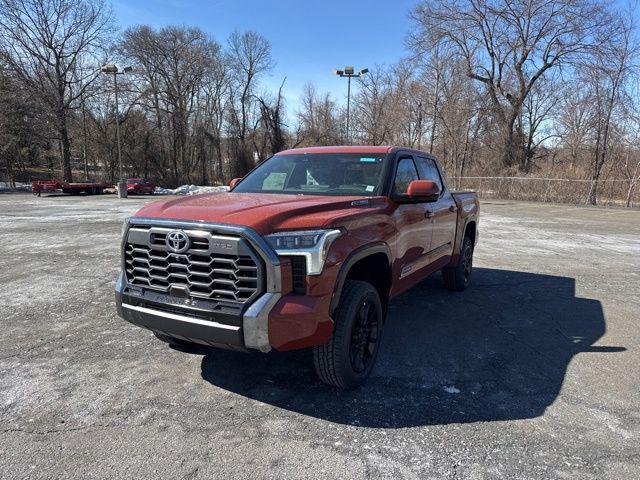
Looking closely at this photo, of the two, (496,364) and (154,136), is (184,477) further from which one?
(154,136)

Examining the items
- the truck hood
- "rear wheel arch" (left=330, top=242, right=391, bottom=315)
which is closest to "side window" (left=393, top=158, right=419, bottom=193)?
the truck hood

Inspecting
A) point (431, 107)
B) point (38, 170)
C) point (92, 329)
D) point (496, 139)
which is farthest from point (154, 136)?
point (92, 329)

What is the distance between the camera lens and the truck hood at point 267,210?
10.2ft

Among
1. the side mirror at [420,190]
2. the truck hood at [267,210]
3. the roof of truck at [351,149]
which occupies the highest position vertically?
the roof of truck at [351,149]

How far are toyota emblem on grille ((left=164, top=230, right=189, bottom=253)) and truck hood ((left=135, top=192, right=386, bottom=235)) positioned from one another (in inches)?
4.7

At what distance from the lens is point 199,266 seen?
313cm

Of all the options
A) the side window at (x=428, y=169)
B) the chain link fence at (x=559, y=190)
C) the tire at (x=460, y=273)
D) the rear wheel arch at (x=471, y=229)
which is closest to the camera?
the side window at (x=428, y=169)

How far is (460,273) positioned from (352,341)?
11.2 ft

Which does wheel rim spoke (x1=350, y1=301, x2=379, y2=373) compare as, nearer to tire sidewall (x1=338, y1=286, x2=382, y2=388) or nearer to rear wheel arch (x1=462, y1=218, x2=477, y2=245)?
tire sidewall (x1=338, y1=286, x2=382, y2=388)

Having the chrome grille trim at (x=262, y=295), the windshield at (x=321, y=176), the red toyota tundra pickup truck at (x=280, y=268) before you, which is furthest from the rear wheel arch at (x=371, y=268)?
the windshield at (x=321, y=176)

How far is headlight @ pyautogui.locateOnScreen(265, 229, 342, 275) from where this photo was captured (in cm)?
303

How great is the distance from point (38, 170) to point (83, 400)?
2260 inches

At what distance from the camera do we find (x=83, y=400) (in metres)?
3.41

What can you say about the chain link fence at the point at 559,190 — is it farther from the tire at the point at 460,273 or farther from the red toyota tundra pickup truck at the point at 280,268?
the red toyota tundra pickup truck at the point at 280,268
